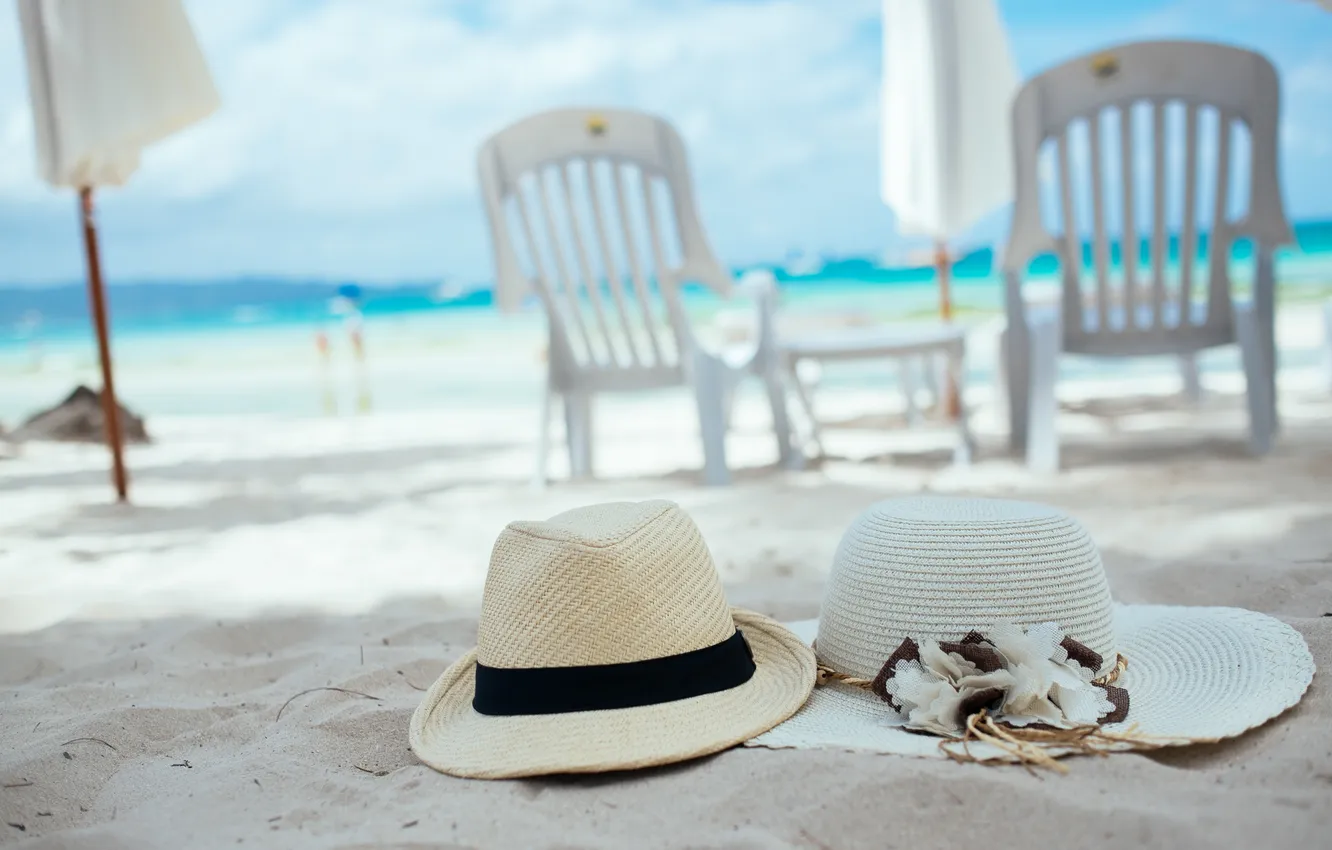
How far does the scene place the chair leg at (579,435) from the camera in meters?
3.78

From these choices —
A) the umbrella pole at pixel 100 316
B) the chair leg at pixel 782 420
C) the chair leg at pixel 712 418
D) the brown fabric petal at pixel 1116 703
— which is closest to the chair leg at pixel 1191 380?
the chair leg at pixel 782 420

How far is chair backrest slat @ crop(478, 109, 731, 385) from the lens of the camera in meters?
3.43

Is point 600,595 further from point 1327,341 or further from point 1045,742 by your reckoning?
point 1327,341

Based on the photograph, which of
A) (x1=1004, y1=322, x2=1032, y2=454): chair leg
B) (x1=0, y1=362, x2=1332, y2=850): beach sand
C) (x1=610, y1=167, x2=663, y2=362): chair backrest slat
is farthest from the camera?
(x1=1004, y1=322, x2=1032, y2=454): chair leg

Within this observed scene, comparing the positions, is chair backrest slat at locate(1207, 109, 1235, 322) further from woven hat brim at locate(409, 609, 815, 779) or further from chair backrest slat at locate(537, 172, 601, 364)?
woven hat brim at locate(409, 609, 815, 779)

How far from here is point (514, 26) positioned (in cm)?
1825

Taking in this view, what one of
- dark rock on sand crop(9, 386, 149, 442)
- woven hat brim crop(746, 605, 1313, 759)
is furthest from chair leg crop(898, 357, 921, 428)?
dark rock on sand crop(9, 386, 149, 442)

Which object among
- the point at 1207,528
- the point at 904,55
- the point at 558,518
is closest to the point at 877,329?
the point at 904,55

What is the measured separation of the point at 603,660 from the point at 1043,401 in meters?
2.41

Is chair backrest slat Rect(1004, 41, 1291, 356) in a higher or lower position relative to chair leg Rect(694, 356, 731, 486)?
higher

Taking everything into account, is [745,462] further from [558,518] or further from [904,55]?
[558,518]

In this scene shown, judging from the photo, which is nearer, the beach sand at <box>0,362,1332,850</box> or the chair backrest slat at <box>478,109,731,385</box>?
the beach sand at <box>0,362,1332,850</box>

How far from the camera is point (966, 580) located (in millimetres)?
1347

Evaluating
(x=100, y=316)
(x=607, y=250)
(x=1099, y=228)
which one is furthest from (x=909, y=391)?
(x=100, y=316)
